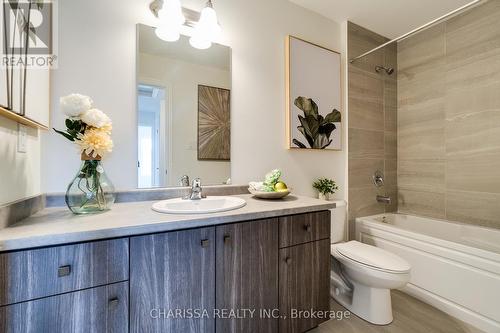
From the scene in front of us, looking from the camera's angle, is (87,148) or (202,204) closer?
(87,148)

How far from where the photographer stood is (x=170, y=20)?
1.32m

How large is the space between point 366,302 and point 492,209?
4.64 feet

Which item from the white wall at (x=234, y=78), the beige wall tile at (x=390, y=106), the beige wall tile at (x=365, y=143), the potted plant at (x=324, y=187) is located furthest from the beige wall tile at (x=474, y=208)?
the potted plant at (x=324, y=187)

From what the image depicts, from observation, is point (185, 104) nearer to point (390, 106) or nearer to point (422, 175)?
point (390, 106)

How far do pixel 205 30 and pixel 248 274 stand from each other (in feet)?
4.86

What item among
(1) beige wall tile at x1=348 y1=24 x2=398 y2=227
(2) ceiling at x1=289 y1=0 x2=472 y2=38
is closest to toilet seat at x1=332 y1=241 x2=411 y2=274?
(1) beige wall tile at x1=348 y1=24 x2=398 y2=227

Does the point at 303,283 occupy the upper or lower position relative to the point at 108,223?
lower

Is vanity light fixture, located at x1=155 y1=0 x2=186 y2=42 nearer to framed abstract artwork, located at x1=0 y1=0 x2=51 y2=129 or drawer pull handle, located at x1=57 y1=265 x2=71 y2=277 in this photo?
framed abstract artwork, located at x1=0 y1=0 x2=51 y2=129

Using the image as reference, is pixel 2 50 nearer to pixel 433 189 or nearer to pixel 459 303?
pixel 459 303

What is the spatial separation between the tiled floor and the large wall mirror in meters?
1.24

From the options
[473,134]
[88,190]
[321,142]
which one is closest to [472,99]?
[473,134]

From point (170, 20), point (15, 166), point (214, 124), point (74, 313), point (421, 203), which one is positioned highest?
point (170, 20)

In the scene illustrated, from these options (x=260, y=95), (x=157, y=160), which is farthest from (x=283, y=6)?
(x=157, y=160)

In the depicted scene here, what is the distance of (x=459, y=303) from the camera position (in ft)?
5.03
